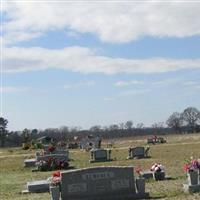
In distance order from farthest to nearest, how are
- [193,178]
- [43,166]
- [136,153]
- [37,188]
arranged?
1. [136,153]
2. [43,166]
3. [37,188]
4. [193,178]

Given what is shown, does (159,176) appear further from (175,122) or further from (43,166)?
(175,122)

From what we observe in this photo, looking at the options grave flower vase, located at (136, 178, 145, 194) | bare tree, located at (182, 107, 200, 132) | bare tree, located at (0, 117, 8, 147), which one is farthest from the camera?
bare tree, located at (182, 107, 200, 132)

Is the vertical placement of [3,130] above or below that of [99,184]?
above

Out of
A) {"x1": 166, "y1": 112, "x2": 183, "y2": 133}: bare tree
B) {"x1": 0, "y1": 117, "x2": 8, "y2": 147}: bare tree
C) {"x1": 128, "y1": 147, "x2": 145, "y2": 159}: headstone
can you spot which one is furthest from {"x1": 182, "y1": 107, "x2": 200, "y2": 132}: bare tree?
{"x1": 128, "y1": 147, "x2": 145, "y2": 159}: headstone

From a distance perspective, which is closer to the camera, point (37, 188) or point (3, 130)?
point (37, 188)

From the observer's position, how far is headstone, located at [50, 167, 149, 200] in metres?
17.8

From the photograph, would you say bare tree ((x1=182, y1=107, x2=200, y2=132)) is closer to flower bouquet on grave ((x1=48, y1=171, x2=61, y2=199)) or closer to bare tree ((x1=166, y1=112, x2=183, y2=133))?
bare tree ((x1=166, y1=112, x2=183, y2=133))

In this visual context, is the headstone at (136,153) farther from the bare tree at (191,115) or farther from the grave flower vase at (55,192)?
the bare tree at (191,115)

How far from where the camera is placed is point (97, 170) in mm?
18125

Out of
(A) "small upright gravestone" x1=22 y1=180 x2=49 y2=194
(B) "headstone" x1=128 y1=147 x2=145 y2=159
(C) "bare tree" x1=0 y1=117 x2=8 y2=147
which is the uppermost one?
(C) "bare tree" x1=0 y1=117 x2=8 y2=147

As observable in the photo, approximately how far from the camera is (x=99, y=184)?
59.2ft

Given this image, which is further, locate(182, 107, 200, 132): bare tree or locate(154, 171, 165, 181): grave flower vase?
locate(182, 107, 200, 132): bare tree

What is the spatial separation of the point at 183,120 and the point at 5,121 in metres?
66.3

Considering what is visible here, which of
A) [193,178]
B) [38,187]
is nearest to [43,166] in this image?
[38,187]
